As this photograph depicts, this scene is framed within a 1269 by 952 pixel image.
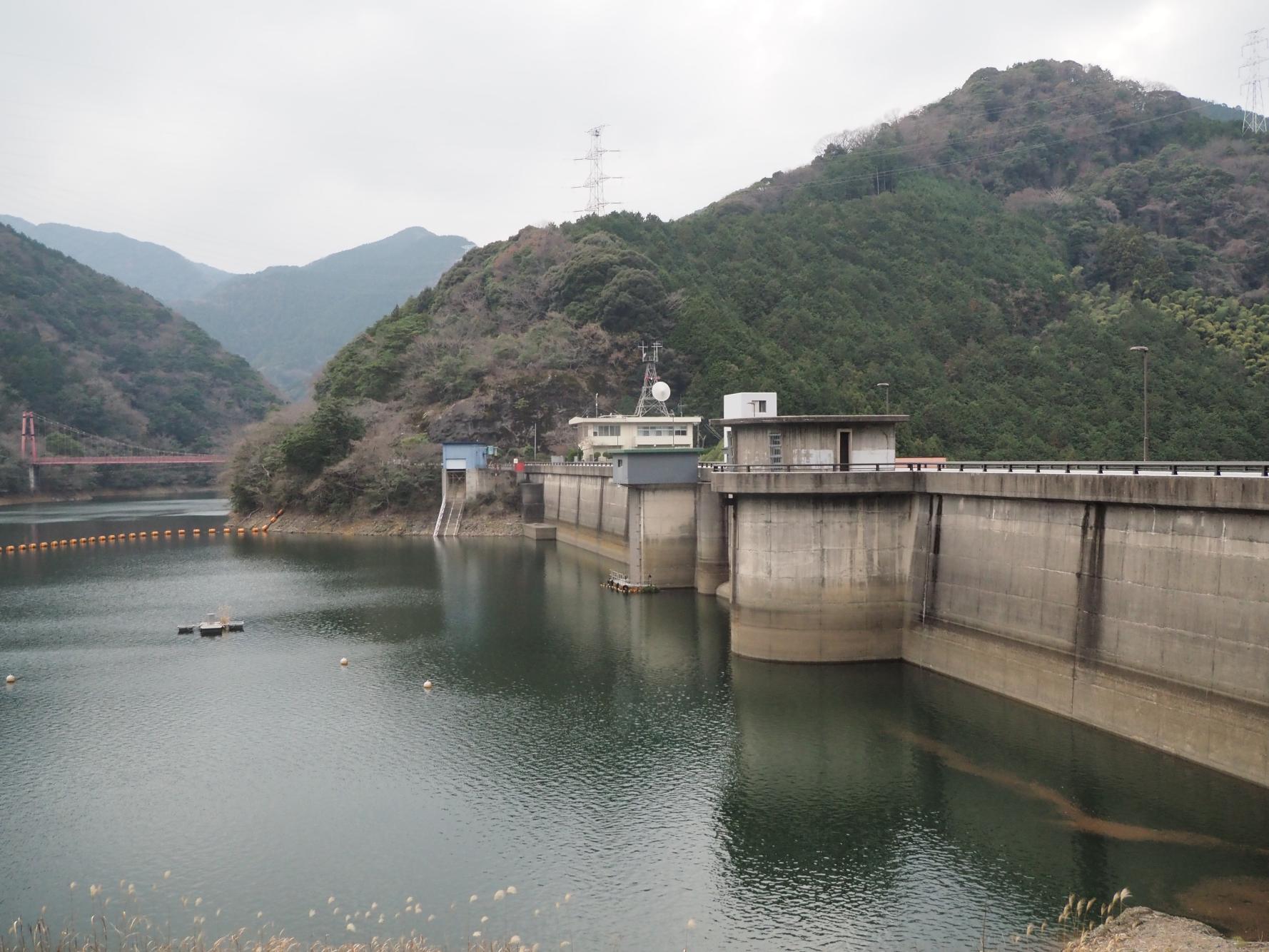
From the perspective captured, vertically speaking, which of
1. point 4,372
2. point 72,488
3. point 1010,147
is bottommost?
point 72,488

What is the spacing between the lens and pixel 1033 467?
31.7 m

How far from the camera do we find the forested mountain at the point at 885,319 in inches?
3191

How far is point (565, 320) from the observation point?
9738 centimetres

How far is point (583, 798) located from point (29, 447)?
133316 millimetres

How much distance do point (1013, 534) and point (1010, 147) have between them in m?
136

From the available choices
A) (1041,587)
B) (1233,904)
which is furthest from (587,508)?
(1233,904)

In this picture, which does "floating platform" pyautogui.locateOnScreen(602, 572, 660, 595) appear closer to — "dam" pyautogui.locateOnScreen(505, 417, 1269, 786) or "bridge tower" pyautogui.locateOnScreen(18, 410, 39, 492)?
"dam" pyautogui.locateOnScreen(505, 417, 1269, 786)

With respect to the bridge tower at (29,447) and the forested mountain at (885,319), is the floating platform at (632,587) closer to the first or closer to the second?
the forested mountain at (885,319)

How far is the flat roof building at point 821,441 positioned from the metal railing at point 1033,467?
17 centimetres

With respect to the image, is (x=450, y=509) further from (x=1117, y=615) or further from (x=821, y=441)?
(x=1117, y=615)

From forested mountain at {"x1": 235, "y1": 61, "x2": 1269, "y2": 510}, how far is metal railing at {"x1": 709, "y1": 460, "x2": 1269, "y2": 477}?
43349 mm

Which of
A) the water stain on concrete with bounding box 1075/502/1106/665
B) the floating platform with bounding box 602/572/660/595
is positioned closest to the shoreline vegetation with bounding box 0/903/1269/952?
the water stain on concrete with bounding box 1075/502/1106/665

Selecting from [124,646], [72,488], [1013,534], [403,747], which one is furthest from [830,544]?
[72,488]

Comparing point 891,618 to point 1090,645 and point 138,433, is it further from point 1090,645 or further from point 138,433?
point 138,433
